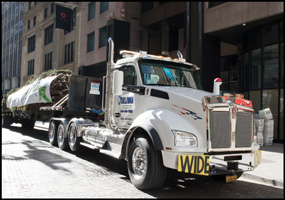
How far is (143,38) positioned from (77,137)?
1798cm

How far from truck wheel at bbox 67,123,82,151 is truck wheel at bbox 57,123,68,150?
363mm

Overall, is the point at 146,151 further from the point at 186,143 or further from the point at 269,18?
the point at 269,18

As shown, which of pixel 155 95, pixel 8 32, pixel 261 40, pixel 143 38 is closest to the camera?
pixel 155 95

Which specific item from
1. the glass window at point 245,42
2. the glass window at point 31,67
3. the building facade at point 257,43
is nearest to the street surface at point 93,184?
the building facade at point 257,43

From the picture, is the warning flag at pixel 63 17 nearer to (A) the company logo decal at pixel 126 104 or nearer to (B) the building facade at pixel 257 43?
(B) the building facade at pixel 257 43

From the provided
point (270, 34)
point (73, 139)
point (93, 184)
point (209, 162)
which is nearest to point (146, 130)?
point (209, 162)

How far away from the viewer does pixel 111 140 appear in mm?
7020

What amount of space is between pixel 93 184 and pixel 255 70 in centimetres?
1257

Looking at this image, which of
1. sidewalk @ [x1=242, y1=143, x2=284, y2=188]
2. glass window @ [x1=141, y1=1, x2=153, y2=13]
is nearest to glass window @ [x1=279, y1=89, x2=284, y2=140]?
sidewalk @ [x1=242, y1=143, x2=284, y2=188]

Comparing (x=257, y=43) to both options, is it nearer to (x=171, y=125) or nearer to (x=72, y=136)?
(x=72, y=136)

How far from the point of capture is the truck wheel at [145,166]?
5.21 metres

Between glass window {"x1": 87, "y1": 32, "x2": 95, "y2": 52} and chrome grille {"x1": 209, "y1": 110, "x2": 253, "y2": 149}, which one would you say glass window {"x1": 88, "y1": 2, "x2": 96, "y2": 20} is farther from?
chrome grille {"x1": 209, "y1": 110, "x2": 253, "y2": 149}

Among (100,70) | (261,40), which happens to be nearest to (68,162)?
(261,40)

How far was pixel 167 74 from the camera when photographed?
6707mm
